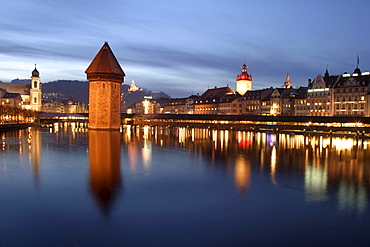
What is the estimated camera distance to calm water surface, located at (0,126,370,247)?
22.1 feet

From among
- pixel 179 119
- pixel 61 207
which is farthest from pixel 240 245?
pixel 179 119

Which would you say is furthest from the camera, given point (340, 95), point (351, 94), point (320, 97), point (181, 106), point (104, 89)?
point (181, 106)

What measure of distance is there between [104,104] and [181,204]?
35579 mm

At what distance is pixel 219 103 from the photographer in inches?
3162

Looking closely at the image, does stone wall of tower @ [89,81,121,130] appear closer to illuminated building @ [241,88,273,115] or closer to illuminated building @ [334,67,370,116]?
illuminated building @ [334,67,370,116]

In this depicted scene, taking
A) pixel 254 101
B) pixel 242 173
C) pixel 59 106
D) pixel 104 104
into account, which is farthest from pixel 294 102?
pixel 59 106

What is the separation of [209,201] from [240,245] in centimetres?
283

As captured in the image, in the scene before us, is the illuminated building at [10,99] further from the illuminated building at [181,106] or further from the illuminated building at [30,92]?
the illuminated building at [181,106]

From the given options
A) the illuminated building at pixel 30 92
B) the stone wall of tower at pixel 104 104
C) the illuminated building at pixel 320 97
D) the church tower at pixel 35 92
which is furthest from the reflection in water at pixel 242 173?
the church tower at pixel 35 92

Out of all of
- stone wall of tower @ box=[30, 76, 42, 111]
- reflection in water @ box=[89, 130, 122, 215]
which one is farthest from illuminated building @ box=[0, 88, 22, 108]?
reflection in water @ box=[89, 130, 122, 215]

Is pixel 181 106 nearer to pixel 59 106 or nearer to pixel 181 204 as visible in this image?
pixel 59 106

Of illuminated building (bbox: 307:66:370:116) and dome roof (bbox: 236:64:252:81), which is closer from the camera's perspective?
illuminated building (bbox: 307:66:370:116)

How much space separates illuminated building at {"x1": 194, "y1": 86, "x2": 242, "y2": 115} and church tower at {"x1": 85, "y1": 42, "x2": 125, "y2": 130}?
123 ft

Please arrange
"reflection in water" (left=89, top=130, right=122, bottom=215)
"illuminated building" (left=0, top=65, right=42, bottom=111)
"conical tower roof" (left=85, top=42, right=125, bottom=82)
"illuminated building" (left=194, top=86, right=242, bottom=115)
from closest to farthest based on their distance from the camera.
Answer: "reflection in water" (left=89, top=130, right=122, bottom=215) → "conical tower roof" (left=85, top=42, right=125, bottom=82) → "illuminated building" (left=194, top=86, right=242, bottom=115) → "illuminated building" (left=0, top=65, right=42, bottom=111)
